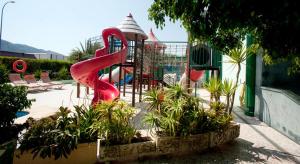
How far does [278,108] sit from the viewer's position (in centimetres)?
668

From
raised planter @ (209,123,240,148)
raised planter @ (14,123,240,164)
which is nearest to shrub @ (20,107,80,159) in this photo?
raised planter @ (14,123,240,164)

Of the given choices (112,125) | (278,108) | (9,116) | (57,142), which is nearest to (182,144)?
(112,125)

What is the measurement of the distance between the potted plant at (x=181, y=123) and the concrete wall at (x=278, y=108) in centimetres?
191

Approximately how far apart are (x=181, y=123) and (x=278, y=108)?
3893mm

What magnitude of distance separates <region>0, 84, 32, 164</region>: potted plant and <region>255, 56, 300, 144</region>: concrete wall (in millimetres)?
6276

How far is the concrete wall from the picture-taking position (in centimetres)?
577

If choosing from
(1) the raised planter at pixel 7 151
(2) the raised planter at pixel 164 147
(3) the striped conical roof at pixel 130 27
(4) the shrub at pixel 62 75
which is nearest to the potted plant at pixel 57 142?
(1) the raised planter at pixel 7 151

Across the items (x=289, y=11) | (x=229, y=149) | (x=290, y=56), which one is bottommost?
(x=229, y=149)

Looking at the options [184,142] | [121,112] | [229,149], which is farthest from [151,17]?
[229,149]

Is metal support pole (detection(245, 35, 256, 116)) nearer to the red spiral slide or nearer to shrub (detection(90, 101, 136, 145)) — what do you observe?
the red spiral slide

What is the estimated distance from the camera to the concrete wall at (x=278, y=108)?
18.9ft

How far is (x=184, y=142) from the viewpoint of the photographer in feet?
14.7

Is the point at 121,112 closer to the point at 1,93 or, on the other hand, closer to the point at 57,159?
the point at 57,159

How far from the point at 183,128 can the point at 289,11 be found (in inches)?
115
